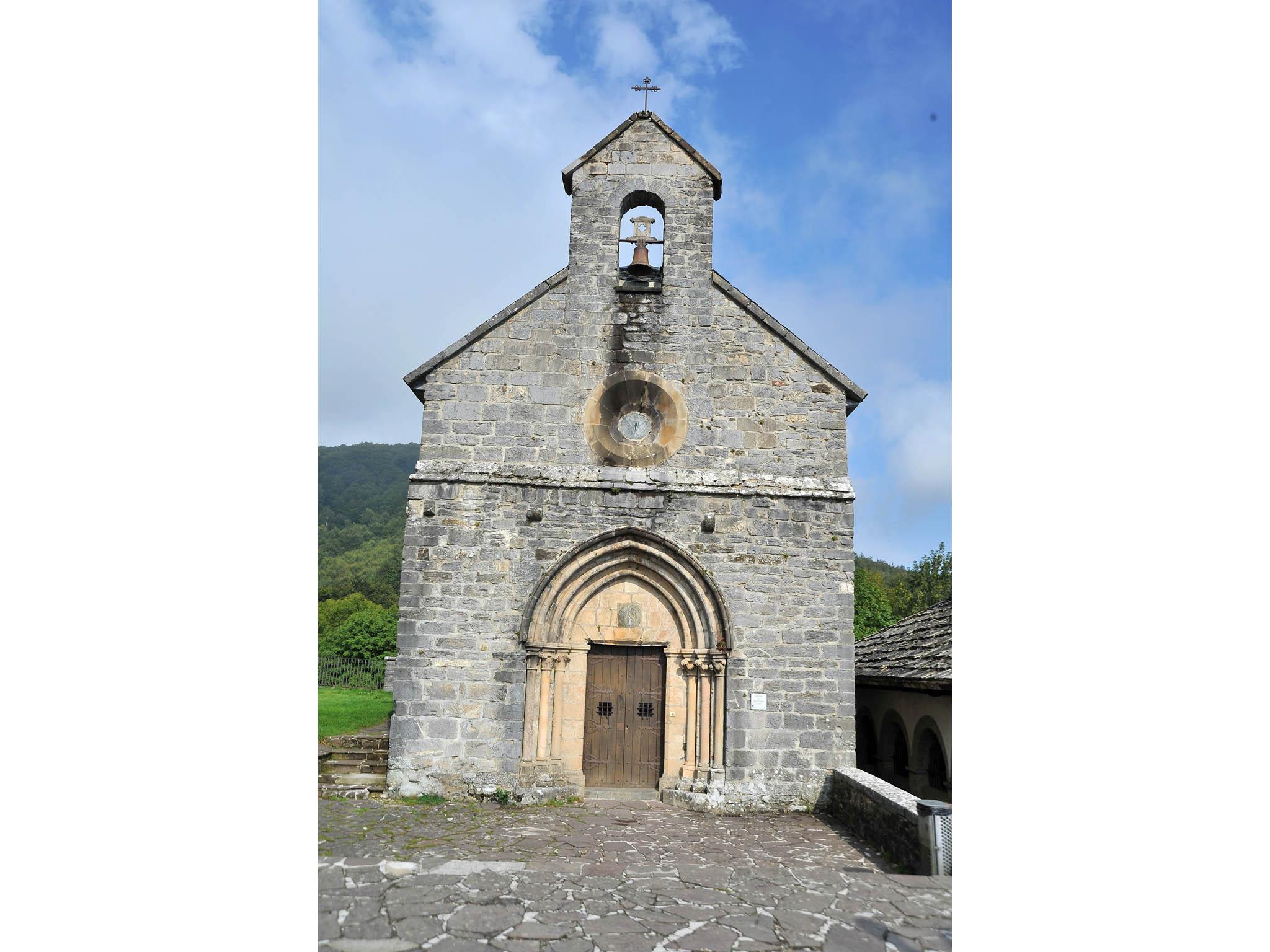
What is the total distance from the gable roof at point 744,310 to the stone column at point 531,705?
126 inches

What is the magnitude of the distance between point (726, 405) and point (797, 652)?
283 centimetres

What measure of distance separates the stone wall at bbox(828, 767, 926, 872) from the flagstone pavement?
0.17 metres

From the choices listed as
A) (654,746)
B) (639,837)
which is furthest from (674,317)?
(639,837)

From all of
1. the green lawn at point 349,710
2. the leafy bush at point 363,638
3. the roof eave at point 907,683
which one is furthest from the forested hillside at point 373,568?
the roof eave at point 907,683

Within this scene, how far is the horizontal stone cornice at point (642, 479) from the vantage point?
848 cm

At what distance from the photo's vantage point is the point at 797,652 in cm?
841

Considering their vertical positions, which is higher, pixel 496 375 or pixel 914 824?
pixel 496 375

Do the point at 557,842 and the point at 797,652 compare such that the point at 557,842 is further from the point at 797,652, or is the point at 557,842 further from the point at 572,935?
the point at 797,652

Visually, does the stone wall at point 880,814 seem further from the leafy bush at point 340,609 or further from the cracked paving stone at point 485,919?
the leafy bush at point 340,609

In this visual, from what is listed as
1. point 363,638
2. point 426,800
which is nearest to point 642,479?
point 426,800

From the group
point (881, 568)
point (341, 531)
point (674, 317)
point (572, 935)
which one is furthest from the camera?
point (881, 568)

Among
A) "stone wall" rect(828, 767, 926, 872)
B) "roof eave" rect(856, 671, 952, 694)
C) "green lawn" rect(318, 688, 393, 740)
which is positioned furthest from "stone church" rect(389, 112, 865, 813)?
"green lawn" rect(318, 688, 393, 740)

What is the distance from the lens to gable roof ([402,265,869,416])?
346 inches

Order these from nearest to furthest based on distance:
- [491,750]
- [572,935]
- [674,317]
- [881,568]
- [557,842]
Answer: [572,935], [557,842], [491,750], [674,317], [881,568]
